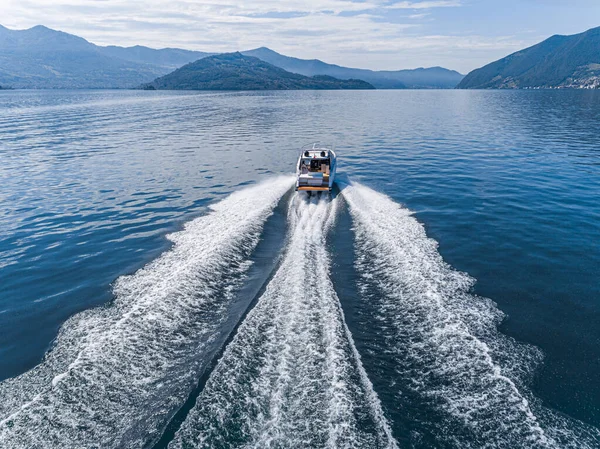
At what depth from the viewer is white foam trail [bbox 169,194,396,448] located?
9617 mm

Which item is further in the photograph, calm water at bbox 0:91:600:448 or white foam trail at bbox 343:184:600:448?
calm water at bbox 0:91:600:448

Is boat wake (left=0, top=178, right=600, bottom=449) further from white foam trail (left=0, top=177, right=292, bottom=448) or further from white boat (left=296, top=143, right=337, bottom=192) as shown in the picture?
white boat (left=296, top=143, right=337, bottom=192)

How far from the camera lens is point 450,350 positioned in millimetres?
12680

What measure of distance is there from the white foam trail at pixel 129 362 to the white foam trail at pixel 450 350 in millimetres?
7353

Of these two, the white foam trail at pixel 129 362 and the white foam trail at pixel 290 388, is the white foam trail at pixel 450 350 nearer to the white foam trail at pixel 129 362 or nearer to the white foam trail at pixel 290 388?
the white foam trail at pixel 290 388

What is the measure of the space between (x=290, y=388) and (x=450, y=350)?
6.13 metres

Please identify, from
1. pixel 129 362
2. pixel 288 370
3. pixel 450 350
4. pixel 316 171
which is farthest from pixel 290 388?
pixel 316 171

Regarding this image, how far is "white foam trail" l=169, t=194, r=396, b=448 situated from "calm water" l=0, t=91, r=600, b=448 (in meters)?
0.06

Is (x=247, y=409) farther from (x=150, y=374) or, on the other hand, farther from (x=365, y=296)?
(x=365, y=296)

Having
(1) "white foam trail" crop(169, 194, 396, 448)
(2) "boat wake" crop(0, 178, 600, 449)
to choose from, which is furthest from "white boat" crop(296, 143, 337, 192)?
(1) "white foam trail" crop(169, 194, 396, 448)

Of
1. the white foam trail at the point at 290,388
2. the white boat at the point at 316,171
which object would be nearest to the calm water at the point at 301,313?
the white foam trail at the point at 290,388

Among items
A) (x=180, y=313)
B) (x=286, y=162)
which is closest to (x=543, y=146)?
(x=286, y=162)

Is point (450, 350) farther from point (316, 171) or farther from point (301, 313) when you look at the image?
point (316, 171)

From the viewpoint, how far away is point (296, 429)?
31.8ft
